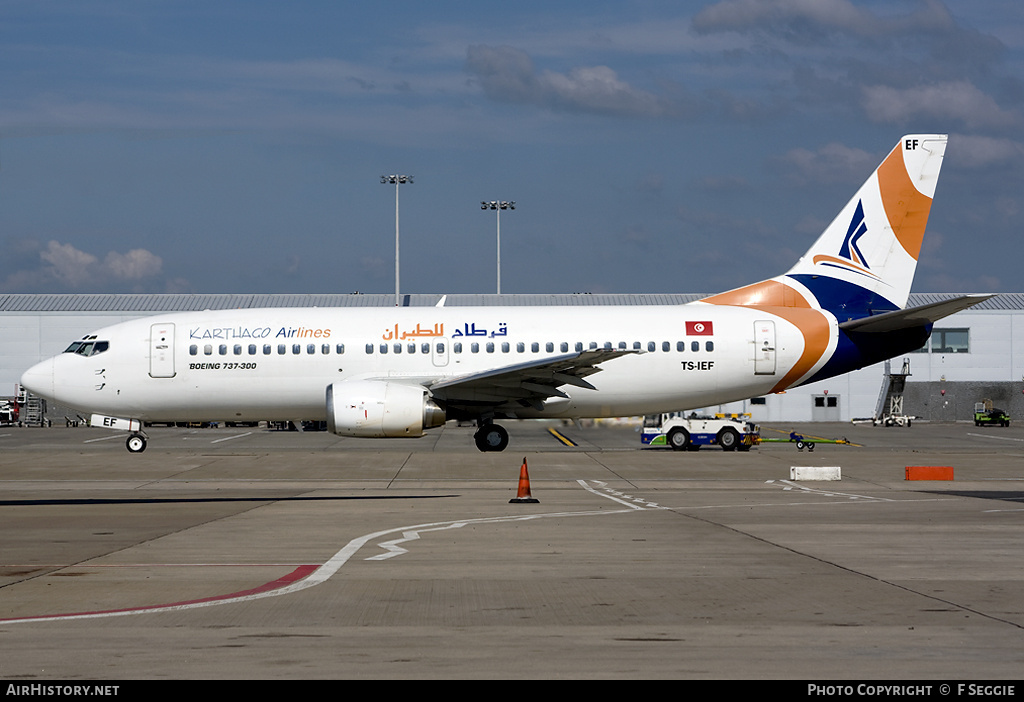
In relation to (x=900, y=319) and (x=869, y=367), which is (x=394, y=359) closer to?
(x=900, y=319)

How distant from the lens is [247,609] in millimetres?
9719

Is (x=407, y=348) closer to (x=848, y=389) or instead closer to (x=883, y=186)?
(x=883, y=186)

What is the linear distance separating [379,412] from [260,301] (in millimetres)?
56601

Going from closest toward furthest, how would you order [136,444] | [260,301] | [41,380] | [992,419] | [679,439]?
[41,380] < [136,444] < [679,439] < [992,419] < [260,301]

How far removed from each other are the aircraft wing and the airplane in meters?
0.21

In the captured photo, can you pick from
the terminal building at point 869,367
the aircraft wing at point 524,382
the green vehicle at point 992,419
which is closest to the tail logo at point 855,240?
the aircraft wing at point 524,382

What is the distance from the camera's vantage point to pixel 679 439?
39625 mm

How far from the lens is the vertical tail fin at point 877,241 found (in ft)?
111

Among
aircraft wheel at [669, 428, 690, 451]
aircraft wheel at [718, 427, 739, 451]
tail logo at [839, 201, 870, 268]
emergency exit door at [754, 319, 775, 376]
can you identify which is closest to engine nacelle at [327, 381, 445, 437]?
emergency exit door at [754, 319, 775, 376]

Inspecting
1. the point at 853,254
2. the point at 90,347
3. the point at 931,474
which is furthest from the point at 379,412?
the point at 853,254

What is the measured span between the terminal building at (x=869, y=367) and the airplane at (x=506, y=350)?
42.1 metres

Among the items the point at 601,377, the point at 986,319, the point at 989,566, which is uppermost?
the point at 986,319
